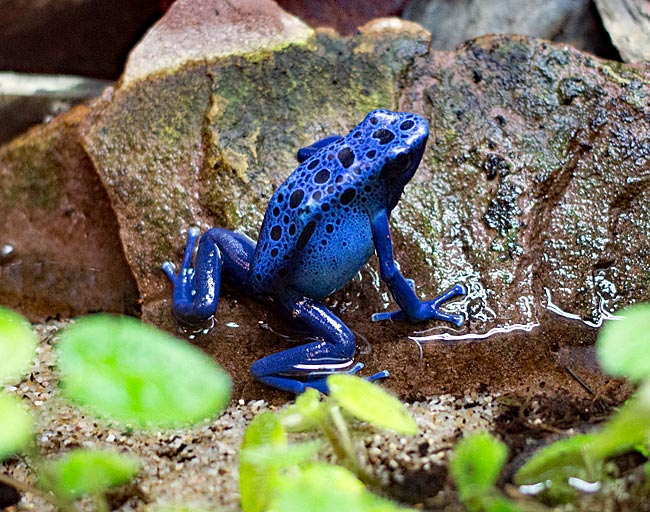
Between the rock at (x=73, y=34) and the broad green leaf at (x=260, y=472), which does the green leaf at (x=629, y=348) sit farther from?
the rock at (x=73, y=34)

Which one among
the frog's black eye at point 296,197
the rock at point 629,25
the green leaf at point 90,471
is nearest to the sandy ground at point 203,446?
the green leaf at point 90,471

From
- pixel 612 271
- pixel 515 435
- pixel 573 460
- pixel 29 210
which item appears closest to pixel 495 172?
pixel 612 271

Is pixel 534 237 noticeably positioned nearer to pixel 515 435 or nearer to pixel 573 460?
pixel 515 435

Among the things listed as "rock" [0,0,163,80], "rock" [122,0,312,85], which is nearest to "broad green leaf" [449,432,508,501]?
"rock" [122,0,312,85]

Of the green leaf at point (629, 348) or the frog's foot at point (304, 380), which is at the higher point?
the green leaf at point (629, 348)

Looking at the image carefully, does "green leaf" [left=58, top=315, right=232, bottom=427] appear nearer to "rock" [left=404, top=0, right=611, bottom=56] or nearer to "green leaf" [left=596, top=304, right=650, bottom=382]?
"green leaf" [left=596, top=304, right=650, bottom=382]

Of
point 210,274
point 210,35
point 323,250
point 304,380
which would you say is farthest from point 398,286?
point 210,35
